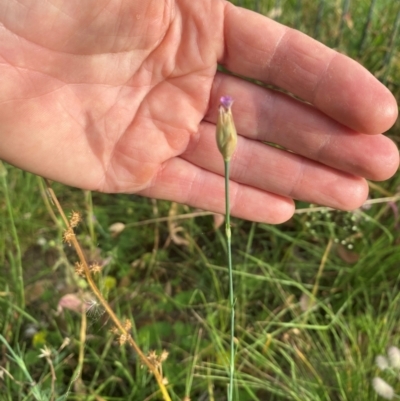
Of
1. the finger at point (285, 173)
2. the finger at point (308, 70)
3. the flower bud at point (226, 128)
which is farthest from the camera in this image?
the finger at point (285, 173)

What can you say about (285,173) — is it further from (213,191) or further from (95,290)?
(95,290)

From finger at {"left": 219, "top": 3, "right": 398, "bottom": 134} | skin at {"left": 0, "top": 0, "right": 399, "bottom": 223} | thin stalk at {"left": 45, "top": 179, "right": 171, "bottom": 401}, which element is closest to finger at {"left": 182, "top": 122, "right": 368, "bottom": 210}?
skin at {"left": 0, "top": 0, "right": 399, "bottom": 223}

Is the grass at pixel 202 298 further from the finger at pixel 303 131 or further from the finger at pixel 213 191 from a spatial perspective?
the finger at pixel 303 131

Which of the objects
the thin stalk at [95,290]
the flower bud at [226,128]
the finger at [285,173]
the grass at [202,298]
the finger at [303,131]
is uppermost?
the flower bud at [226,128]

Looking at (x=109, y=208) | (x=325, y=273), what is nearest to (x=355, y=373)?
(x=325, y=273)

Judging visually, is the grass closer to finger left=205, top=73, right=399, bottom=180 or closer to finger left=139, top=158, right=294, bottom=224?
finger left=139, top=158, right=294, bottom=224

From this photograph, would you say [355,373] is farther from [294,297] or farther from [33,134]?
[33,134]

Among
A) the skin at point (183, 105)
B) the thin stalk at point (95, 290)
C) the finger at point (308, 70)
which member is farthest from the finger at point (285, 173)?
the thin stalk at point (95, 290)

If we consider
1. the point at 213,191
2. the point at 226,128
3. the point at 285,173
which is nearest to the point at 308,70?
the point at 285,173
